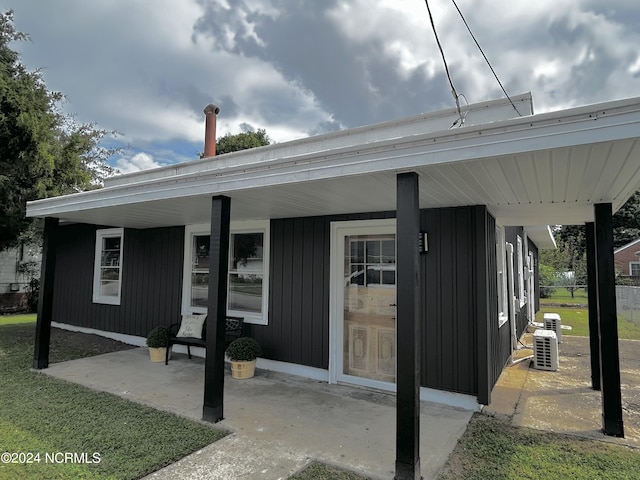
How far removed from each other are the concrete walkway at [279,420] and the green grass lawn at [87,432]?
19cm

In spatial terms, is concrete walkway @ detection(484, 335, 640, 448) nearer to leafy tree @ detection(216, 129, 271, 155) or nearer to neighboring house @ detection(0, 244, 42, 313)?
neighboring house @ detection(0, 244, 42, 313)

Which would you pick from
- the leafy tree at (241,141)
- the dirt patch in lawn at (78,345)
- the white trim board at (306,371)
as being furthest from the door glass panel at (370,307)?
the leafy tree at (241,141)

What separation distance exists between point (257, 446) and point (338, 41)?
14.7 ft

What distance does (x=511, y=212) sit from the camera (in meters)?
4.64

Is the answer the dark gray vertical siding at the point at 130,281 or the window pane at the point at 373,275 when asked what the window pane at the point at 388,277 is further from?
the dark gray vertical siding at the point at 130,281

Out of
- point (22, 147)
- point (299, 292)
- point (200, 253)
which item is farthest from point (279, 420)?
point (22, 147)

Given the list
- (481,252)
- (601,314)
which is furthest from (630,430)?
(481,252)

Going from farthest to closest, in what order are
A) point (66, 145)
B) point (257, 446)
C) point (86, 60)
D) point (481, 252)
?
point (66, 145)
point (86, 60)
point (481, 252)
point (257, 446)

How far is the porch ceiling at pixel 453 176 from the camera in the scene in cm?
213

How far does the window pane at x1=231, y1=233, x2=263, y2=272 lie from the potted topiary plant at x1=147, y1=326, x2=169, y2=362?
143cm

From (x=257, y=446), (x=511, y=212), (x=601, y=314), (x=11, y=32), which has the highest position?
(x=11, y=32)

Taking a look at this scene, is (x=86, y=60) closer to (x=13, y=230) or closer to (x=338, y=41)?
(x=13, y=230)

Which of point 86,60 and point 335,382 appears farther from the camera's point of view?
point 86,60

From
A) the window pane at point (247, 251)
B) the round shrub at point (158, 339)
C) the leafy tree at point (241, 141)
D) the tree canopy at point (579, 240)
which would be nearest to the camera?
the round shrub at point (158, 339)
